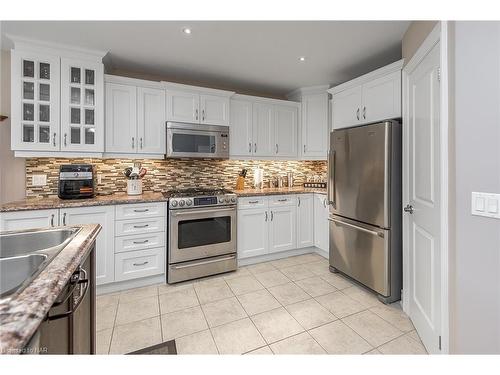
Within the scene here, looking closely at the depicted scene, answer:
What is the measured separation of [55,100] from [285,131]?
110 inches

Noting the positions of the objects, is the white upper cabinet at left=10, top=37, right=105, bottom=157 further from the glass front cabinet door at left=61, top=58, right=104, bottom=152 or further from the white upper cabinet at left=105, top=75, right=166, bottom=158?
the white upper cabinet at left=105, top=75, right=166, bottom=158

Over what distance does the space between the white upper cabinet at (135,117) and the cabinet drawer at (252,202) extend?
113 centimetres

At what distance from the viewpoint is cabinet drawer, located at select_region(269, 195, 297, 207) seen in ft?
10.9

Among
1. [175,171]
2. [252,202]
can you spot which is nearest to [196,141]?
[175,171]

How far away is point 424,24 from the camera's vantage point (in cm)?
173

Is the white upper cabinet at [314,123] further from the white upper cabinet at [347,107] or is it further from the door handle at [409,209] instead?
the door handle at [409,209]

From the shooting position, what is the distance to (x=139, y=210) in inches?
102

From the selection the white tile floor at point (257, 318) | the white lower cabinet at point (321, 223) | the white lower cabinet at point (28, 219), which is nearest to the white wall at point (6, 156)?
the white lower cabinet at point (28, 219)

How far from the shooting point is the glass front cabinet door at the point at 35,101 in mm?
2307

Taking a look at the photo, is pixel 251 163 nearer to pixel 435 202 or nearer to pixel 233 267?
pixel 233 267

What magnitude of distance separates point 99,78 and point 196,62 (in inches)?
41.0

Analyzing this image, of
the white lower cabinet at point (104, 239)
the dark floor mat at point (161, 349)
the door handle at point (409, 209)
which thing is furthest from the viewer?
the white lower cabinet at point (104, 239)

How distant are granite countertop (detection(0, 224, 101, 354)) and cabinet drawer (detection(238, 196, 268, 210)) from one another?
224 cm

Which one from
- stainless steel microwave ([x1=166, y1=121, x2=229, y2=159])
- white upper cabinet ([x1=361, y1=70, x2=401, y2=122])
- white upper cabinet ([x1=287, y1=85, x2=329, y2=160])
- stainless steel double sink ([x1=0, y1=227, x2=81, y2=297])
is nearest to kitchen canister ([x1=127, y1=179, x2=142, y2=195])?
stainless steel microwave ([x1=166, y1=121, x2=229, y2=159])
